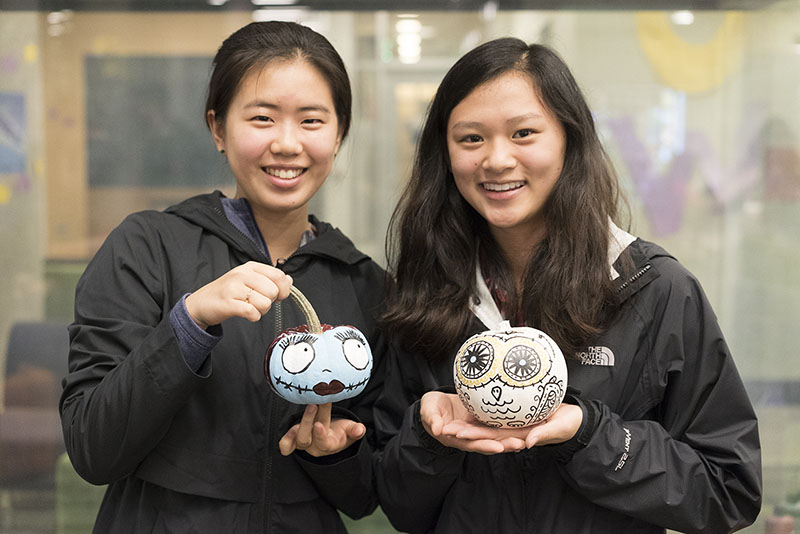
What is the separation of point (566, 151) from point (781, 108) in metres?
2.27

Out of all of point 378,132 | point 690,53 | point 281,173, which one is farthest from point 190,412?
point 690,53

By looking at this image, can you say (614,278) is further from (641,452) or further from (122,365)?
(122,365)

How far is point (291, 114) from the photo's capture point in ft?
7.73

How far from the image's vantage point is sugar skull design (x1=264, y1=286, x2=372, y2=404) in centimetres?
210

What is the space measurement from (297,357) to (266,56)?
858 mm

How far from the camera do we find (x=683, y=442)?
7.33 ft

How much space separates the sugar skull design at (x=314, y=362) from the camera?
6.90 feet

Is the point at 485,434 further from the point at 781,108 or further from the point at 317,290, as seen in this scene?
the point at 781,108

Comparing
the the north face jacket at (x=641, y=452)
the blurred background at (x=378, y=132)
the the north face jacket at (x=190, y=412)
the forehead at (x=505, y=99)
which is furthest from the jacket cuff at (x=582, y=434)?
the blurred background at (x=378, y=132)

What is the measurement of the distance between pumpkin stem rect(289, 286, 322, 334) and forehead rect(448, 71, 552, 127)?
661 mm

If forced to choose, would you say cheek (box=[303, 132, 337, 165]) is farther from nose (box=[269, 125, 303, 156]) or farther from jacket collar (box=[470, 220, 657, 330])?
jacket collar (box=[470, 220, 657, 330])

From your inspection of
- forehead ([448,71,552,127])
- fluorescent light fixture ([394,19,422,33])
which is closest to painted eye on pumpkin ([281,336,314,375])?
forehead ([448,71,552,127])

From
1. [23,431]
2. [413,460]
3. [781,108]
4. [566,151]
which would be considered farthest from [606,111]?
[23,431]

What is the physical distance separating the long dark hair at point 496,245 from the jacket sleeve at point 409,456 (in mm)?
121
